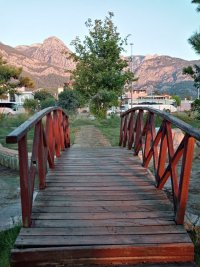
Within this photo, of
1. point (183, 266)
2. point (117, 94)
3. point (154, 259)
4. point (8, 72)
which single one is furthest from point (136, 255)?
point (8, 72)

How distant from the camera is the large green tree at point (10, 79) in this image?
2306 centimetres

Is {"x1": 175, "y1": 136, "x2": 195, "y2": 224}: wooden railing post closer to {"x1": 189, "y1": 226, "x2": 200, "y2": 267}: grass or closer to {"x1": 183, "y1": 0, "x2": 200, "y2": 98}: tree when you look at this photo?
{"x1": 189, "y1": 226, "x2": 200, "y2": 267}: grass

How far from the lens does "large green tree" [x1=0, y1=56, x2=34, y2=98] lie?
23062 mm

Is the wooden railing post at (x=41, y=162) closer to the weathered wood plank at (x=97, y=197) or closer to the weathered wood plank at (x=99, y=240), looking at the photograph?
the weathered wood plank at (x=97, y=197)

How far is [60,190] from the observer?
4293 mm

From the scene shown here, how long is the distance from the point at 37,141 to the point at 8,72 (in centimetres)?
2042

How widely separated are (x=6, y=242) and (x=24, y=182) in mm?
1045

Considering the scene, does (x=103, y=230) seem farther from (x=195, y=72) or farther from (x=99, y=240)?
(x=195, y=72)

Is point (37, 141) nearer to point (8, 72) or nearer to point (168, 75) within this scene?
point (8, 72)

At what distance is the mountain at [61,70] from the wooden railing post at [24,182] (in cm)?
8422

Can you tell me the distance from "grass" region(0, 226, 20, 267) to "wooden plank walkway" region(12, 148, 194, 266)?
398 mm

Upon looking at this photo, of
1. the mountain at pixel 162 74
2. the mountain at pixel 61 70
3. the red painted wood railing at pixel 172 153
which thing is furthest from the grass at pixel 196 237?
the mountain at pixel 162 74

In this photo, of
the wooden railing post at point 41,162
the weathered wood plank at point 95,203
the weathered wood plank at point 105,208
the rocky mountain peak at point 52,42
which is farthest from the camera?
the rocky mountain peak at point 52,42

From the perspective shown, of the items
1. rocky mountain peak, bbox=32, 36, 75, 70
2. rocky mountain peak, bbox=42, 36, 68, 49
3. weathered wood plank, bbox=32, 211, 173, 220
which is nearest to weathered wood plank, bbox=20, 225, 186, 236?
weathered wood plank, bbox=32, 211, 173, 220
